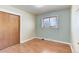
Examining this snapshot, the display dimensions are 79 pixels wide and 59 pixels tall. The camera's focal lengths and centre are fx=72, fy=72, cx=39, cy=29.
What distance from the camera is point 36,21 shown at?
13.7ft

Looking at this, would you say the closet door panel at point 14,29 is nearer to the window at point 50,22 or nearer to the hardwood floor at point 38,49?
the hardwood floor at point 38,49

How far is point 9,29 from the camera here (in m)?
2.53

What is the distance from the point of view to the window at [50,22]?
335 cm

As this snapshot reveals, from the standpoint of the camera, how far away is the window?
3.35 meters

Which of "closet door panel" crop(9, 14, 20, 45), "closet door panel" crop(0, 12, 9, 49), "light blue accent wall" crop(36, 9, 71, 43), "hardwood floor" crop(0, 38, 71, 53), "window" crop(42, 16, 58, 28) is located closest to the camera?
"hardwood floor" crop(0, 38, 71, 53)

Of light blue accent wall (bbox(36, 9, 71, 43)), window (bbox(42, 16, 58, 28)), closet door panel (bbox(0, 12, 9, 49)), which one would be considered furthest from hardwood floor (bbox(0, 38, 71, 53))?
window (bbox(42, 16, 58, 28))

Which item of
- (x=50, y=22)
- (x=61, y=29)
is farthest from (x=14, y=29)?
(x=61, y=29)

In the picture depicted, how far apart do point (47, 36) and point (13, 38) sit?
1.73 meters

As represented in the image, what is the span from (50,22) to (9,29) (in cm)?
192

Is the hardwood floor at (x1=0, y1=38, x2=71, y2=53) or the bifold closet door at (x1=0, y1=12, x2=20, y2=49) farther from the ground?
the bifold closet door at (x1=0, y1=12, x2=20, y2=49)

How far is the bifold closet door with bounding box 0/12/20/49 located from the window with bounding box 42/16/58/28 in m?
1.40

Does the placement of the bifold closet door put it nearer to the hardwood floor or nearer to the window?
the hardwood floor
